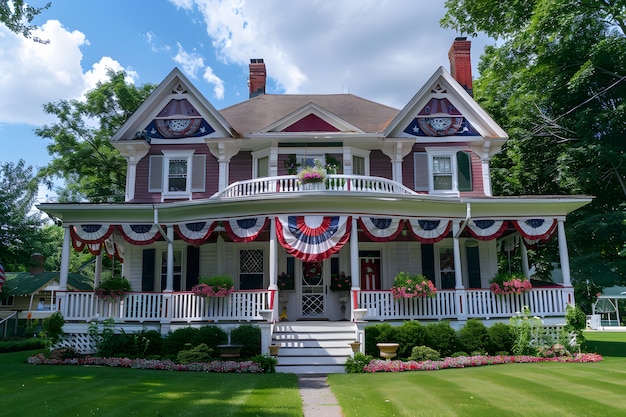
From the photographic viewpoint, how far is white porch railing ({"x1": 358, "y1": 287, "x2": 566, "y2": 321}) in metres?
15.5

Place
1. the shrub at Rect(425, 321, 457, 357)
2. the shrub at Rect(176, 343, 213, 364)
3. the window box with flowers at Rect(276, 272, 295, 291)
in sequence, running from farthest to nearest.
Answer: the window box with flowers at Rect(276, 272, 295, 291) < the shrub at Rect(425, 321, 457, 357) < the shrub at Rect(176, 343, 213, 364)

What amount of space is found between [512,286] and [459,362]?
377 centimetres

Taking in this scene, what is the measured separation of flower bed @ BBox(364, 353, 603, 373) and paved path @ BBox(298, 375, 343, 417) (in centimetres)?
177

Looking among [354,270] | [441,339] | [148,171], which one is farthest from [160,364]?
[148,171]

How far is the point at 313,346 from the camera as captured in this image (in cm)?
1441

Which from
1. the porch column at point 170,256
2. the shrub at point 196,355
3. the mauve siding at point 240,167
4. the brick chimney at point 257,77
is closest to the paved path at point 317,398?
the shrub at point 196,355

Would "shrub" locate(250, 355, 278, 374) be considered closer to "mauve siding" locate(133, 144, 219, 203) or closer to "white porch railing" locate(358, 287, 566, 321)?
"white porch railing" locate(358, 287, 566, 321)

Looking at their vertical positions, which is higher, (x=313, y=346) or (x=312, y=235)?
(x=312, y=235)

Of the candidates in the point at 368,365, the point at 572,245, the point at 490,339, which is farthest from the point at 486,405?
the point at 572,245

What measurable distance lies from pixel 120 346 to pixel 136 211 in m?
4.46

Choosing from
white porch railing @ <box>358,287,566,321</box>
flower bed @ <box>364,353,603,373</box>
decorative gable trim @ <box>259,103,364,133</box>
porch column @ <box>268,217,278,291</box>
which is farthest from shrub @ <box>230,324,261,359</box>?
decorative gable trim @ <box>259,103,364,133</box>

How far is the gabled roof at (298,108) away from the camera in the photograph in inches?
819

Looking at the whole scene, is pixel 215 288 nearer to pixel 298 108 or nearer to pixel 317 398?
pixel 317 398

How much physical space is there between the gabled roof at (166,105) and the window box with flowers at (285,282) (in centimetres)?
582
